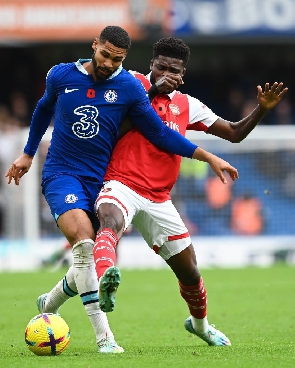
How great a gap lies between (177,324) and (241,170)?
9.88 m

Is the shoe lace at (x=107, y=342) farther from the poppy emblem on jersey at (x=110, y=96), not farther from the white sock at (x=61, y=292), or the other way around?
the poppy emblem on jersey at (x=110, y=96)

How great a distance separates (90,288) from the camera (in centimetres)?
698

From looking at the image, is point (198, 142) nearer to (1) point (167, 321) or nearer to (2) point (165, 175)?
(1) point (167, 321)

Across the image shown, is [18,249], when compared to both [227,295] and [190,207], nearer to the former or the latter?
[190,207]

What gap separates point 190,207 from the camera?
18922 millimetres

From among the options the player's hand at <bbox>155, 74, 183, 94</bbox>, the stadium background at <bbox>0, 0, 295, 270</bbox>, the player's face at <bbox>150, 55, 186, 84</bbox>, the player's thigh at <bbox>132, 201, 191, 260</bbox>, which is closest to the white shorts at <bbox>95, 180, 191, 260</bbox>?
the player's thigh at <bbox>132, 201, 191, 260</bbox>

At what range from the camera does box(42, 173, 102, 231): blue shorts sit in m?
6.97

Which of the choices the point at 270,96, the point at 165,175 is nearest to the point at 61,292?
the point at 165,175

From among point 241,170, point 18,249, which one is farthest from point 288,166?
point 18,249

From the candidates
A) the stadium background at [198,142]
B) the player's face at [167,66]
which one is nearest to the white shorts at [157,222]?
the player's face at [167,66]

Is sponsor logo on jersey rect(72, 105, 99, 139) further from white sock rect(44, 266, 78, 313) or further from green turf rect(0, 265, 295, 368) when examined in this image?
green turf rect(0, 265, 295, 368)

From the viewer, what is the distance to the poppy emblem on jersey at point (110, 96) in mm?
7152

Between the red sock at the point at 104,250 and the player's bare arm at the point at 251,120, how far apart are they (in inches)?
67.0

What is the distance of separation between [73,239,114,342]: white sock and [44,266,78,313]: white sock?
0.47m
